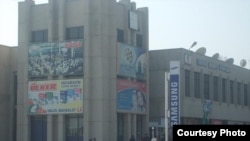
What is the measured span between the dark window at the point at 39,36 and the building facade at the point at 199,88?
1095 cm

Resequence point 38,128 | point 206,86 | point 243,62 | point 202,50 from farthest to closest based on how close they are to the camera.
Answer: point 243,62
point 202,50
point 206,86
point 38,128

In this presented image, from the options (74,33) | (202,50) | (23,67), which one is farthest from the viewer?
(202,50)

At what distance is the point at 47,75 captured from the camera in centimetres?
4144

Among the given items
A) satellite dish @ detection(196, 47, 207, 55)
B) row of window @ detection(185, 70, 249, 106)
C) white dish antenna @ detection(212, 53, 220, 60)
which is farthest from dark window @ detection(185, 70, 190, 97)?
white dish antenna @ detection(212, 53, 220, 60)

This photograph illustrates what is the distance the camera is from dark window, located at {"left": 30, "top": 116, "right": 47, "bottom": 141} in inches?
1623

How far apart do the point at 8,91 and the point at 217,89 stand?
76.1 feet

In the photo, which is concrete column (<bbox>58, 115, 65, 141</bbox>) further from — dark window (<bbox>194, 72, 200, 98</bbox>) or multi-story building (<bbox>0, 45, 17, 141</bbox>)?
dark window (<bbox>194, 72, 200, 98</bbox>)

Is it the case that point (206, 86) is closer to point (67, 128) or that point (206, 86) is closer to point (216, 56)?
point (216, 56)

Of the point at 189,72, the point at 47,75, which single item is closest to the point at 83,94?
the point at 47,75

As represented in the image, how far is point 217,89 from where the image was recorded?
185ft

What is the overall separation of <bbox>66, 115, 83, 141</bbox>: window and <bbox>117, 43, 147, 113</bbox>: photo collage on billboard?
324cm

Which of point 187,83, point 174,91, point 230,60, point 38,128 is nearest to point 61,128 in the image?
point 38,128

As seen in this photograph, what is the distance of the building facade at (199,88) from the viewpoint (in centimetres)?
4709

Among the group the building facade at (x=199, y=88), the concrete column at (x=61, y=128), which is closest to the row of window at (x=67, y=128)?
the concrete column at (x=61, y=128)
